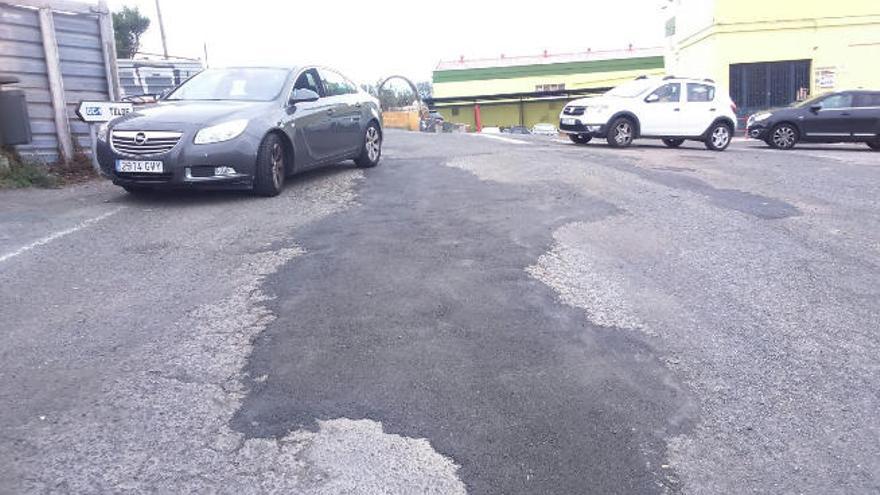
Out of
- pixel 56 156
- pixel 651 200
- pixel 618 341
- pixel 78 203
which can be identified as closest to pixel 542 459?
pixel 618 341

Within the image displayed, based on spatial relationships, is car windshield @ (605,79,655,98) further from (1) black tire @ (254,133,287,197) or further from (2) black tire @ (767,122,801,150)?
Result: (1) black tire @ (254,133,287,197)

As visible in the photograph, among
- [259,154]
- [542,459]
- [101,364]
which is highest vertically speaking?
[259,154]

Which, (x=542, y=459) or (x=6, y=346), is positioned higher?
(x=6, y=346)

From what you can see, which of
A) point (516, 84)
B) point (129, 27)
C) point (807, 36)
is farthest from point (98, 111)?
point (129, 27)

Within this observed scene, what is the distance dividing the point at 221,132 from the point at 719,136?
1291 cm

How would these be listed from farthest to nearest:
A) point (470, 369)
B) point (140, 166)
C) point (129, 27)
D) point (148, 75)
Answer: point (129, 27) < point (148, 75) < point (140, 166) < point (470, 369)

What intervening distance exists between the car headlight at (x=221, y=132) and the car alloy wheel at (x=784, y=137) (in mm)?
16610

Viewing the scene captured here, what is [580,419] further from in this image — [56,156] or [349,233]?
[56,156]

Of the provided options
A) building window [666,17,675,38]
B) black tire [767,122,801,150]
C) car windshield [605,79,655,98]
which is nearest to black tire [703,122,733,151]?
car windshield [605,79,655,98]

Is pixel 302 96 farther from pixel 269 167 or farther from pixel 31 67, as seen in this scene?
pixel 31 67

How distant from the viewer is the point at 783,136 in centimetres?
2002

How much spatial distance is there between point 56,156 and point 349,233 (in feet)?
19.9

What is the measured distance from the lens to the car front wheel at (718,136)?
1708 centimetres

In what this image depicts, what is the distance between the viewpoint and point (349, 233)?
655 cm
